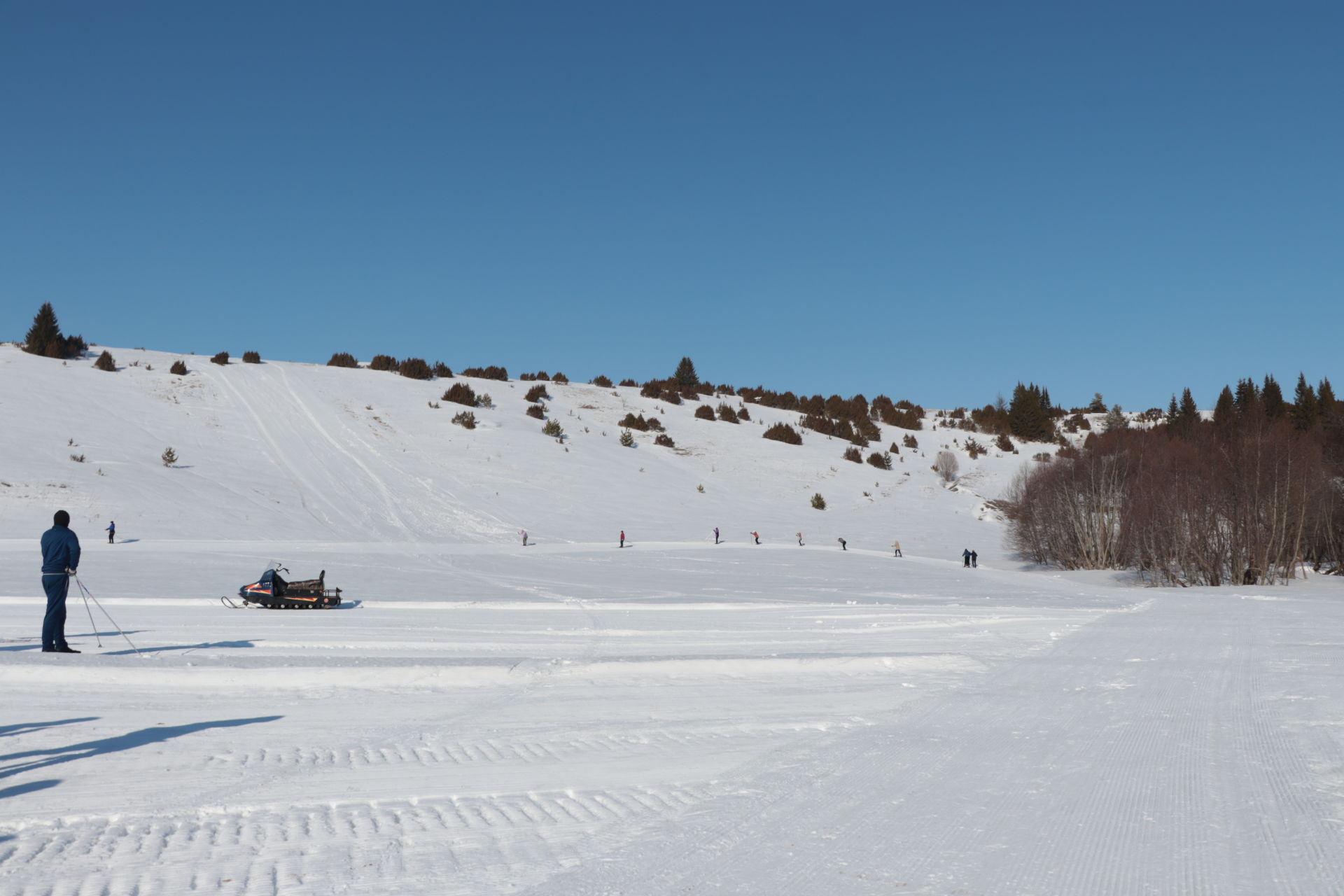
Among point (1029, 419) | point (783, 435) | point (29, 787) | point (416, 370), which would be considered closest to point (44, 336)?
point (416, 370)

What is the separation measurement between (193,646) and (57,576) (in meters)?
1.63

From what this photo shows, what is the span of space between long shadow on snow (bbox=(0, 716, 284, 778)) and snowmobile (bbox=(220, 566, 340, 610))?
8919 millimetres

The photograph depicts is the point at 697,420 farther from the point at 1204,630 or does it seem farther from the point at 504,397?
the point at 1204,630

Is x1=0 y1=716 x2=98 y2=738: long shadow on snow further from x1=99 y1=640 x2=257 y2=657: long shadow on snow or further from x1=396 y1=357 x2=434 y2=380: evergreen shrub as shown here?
x1=396 y1=357 x2=434 y2=380: evergreen shrub

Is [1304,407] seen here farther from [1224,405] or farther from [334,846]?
[334,846]

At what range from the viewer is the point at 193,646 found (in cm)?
1034

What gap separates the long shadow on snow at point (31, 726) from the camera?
20.8ft

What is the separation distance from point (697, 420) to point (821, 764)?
53.1 m

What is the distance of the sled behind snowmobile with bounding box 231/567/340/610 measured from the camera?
50.0 ft

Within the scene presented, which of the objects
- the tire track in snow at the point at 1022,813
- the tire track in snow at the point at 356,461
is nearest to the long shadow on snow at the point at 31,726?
the tire track in snow at the point at 1022,813

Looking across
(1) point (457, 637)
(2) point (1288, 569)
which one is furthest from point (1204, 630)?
(2) point (1288, 569)

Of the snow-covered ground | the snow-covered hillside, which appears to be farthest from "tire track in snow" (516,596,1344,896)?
the snow-covered hillside

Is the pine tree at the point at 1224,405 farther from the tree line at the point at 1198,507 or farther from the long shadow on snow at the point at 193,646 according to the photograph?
the long shadow on snow at the point at 193,646

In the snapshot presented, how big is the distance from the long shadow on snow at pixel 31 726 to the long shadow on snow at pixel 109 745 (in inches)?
23.8
